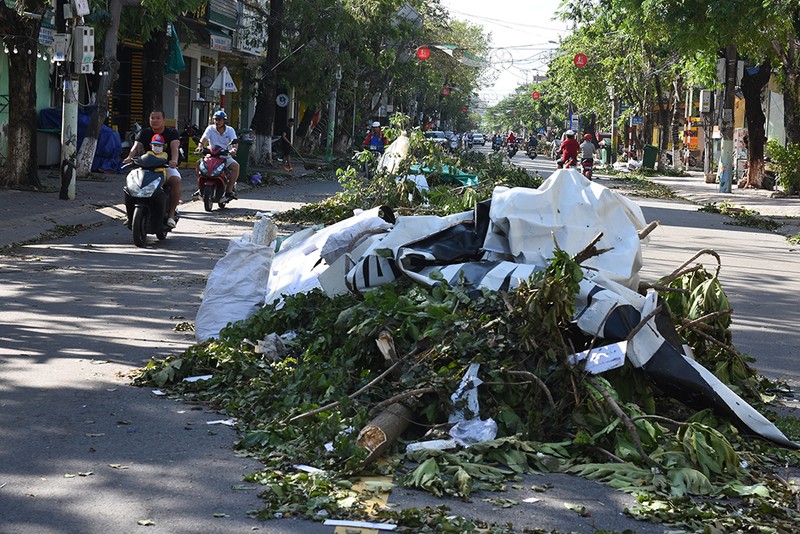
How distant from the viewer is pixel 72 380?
6949 mm

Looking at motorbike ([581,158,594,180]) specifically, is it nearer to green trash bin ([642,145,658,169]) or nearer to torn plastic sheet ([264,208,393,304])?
green trash bin ([642,145,658,169])

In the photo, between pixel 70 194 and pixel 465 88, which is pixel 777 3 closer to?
pixel 70 194

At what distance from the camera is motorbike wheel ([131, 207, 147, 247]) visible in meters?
13.9

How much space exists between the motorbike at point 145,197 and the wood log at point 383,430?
28.3 feet

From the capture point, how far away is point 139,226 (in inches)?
549

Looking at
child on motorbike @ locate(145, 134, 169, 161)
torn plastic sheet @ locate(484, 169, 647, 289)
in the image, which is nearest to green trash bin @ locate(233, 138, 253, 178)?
child on motorbike @ locate(145, 134, 169, 161)

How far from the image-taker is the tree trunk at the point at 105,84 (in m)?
23.4

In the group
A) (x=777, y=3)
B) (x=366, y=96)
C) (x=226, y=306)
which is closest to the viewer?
(x=226, y=306)

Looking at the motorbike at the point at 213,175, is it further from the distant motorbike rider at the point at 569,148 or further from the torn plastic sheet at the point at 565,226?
the distant motorbike rider at the point at 569,148

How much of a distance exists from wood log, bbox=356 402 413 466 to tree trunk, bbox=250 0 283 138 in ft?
97.2

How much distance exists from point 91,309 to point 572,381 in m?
5.03

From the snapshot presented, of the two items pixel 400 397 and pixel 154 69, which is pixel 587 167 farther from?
pixel 400 397

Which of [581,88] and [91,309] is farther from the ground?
[581,88]

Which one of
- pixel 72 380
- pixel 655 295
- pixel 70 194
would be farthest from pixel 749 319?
pixel 70 194
